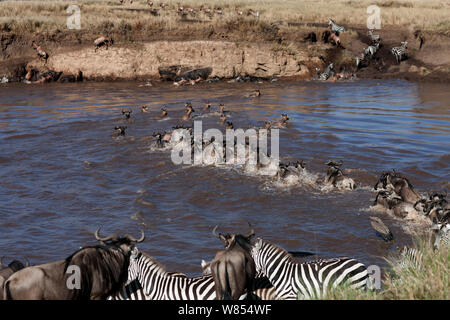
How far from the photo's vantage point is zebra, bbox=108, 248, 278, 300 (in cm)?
707

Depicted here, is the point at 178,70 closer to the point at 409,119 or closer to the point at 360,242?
the point at 409,119

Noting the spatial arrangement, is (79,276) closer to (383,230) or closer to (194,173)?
(383,230)

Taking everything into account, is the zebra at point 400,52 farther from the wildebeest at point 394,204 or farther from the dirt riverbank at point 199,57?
the wildebeest at point 394,204

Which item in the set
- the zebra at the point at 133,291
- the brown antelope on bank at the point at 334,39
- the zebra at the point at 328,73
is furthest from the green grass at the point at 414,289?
the brown antelope on bank at the point at 334,39

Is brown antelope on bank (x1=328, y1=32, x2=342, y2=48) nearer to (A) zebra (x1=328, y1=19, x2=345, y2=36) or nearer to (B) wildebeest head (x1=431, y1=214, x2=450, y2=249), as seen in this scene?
(A) zebra (x1=328, y1=19, x2=345, y2=36)

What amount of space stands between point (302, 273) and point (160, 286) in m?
1.79

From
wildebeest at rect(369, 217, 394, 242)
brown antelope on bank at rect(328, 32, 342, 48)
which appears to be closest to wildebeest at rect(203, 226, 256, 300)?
wildebeest at rect(369, 217, 394, 242)

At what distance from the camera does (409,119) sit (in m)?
22.1

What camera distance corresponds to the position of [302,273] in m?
7.25

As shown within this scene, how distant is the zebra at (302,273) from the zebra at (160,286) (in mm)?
206

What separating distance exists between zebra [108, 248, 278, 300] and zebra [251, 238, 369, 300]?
21 cm

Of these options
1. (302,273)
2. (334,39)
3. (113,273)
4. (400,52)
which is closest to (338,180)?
(302,273)

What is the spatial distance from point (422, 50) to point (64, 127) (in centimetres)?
2117

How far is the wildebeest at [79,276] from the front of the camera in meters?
6.12
